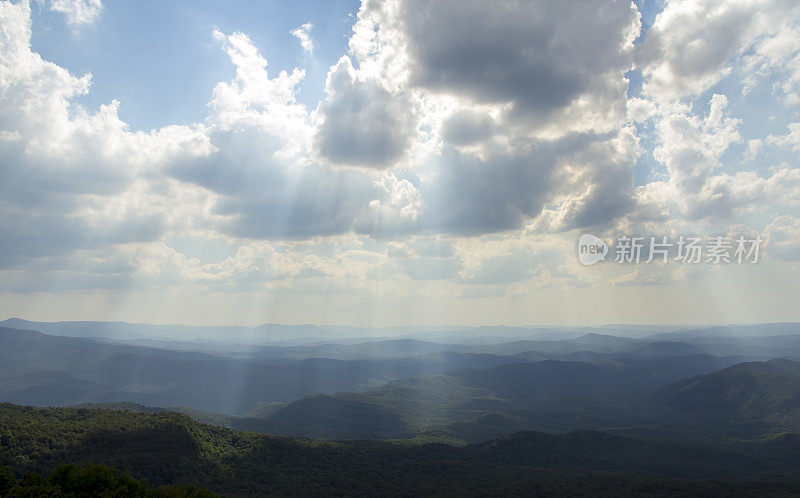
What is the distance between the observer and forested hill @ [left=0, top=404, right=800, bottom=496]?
3576 inches

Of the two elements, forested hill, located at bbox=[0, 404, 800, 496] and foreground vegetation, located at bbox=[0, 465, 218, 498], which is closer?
foreground vegetation, located at bbox=[0, 465, 218, 498]

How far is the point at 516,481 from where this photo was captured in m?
112

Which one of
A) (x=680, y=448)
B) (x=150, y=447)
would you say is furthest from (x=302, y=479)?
(x=680, y=448)

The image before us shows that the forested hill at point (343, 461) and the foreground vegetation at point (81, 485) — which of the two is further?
the forested hill at point (343, 461)

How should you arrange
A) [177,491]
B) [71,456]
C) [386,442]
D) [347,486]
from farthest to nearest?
1. [386,442]
2. [347,486]
3. [71,456]
4. [177,491]

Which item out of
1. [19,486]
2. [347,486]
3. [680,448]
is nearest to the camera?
[19,486]

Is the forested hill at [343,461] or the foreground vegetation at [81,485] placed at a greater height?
the foreground vegetation at [81,485]

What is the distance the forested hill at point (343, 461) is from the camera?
298 ft

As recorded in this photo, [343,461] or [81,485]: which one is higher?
[81,485]

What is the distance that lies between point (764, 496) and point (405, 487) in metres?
76.8

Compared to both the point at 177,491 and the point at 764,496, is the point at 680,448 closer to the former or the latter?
the point at 764,496

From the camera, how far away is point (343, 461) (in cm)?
12488

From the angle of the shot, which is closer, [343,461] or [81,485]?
[81,485]

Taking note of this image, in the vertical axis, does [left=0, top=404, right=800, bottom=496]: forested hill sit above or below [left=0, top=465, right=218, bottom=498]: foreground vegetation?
below
